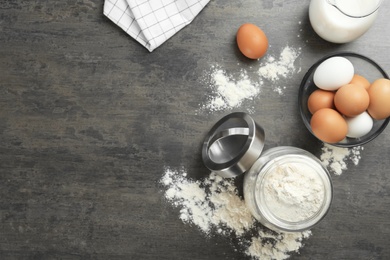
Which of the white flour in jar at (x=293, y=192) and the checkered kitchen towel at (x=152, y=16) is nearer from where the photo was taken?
the white flour in jar at (x=293, y=192)

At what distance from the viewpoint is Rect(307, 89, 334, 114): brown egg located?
56.9 inches

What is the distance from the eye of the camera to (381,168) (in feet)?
5.10

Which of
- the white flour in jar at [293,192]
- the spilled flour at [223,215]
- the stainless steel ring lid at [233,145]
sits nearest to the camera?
the white flour in jar at [293,192]

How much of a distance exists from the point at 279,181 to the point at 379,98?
375mm

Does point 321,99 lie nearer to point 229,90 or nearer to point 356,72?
point 356,72

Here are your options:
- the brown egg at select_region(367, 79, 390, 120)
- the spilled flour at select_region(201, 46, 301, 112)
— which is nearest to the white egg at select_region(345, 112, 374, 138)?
the brown egg at select_region(367, 79, 390, 120)

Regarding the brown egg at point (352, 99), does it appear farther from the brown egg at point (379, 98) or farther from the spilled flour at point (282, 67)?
the spilled flour at point (282, 67)

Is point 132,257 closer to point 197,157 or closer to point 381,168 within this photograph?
point 197,157

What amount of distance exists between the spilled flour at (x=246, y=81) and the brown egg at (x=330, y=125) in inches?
8.2

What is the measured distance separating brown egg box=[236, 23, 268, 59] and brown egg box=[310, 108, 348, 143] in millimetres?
275

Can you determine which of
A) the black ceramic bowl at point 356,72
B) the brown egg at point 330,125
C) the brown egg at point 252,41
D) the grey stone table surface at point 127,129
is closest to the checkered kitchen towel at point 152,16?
the grey stone table surface at point 127,129

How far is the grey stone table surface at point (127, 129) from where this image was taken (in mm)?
1563

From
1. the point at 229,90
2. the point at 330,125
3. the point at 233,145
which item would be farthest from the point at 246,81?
the point at 330,125

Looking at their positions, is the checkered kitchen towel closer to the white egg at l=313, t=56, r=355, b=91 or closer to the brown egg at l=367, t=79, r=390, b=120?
the white egg at l=313, t=56, r=355, b=91
